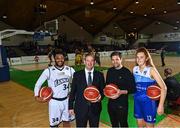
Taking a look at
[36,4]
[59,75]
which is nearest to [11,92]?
[59,75]

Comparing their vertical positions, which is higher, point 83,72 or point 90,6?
point 90,6

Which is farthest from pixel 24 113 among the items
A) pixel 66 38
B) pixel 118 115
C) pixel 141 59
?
pixel 66 38

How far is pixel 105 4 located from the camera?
28.8 m

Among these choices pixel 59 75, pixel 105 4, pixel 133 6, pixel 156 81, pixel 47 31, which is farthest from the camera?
pixel 133 6

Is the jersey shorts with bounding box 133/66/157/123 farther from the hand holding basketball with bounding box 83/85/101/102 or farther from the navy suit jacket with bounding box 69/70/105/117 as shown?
the hand holding basketball with bounding box 83/85/101/102

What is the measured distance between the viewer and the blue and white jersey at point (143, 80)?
356cm

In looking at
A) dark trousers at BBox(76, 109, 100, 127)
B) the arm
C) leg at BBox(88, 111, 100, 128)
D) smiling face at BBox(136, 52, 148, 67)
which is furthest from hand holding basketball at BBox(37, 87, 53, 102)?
the arm

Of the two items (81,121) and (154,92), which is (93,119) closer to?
(81,121)

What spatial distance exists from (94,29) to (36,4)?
55.0 feet

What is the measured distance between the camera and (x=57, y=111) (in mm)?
3984

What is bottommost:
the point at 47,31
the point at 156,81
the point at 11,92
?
the point at 11,92

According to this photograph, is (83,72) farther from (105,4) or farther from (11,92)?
(105,4)

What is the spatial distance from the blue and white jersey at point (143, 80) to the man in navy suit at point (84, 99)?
60 centimetres

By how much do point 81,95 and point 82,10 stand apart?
28.3 metres
